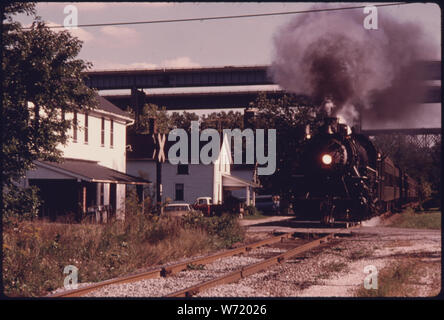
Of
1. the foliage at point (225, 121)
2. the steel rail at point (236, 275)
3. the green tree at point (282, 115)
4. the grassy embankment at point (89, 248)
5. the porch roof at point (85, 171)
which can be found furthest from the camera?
the foliage at point (225, 121)

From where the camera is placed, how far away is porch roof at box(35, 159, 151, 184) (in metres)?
27.8

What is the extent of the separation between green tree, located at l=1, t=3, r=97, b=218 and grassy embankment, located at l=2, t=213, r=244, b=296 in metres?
2.18

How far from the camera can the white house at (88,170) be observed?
28.5 metres

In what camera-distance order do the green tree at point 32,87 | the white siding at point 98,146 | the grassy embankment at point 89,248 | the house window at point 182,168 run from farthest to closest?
the house window at point 182,168 < the white siding at point 98,146 < the green tree at point 32,87 < the grassy embankment at point 89,248

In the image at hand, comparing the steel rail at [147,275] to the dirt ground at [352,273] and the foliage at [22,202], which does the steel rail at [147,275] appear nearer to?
the dirt ground at [352,273]

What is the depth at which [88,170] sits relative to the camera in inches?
1198

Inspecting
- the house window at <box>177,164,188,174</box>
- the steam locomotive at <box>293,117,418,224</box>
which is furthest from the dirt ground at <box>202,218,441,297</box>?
the house window at <box>177,164,188,174</box>

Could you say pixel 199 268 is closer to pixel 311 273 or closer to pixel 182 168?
pixel 311 273

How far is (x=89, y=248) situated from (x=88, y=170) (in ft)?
58.1

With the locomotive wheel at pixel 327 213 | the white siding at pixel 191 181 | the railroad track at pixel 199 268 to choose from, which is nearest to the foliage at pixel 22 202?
the railroad track at pixel 199 268

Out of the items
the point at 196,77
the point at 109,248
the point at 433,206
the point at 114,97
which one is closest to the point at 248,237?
the point at 109,248

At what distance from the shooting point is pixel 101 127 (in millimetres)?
34781

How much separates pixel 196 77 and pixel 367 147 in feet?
62.7

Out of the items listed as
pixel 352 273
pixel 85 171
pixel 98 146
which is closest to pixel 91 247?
pixel 352 273
